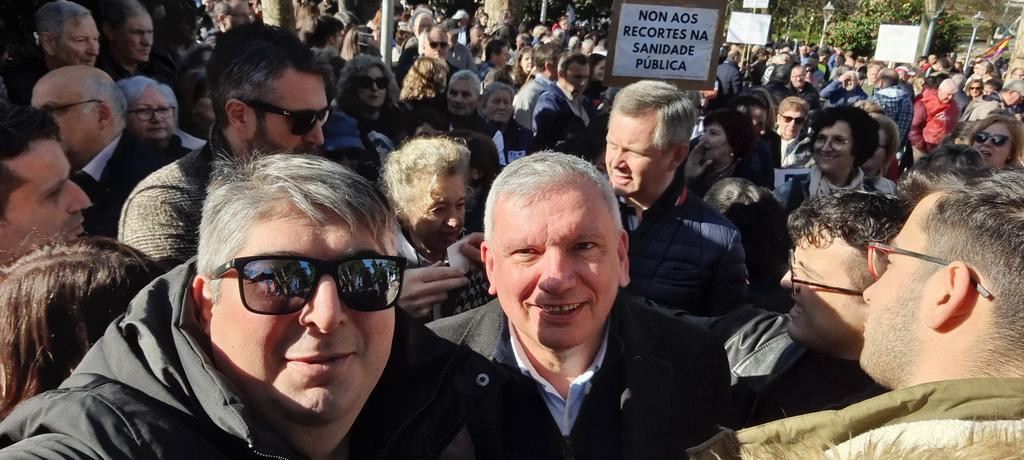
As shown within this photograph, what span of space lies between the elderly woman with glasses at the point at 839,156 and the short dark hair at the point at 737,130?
0.35 meters

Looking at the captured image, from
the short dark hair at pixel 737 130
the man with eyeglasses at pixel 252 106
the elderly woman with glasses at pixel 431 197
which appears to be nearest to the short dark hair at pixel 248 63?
the man with eyeglasses at pixel 252 106

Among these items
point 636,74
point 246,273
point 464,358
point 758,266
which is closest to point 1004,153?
point 636,74

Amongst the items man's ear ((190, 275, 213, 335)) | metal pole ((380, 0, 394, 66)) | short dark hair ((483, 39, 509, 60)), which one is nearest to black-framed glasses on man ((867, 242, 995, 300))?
man's ear ((190, 275, 213, 335))

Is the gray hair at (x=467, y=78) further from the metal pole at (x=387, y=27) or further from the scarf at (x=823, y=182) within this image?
the scarf at (x=823, y=182)

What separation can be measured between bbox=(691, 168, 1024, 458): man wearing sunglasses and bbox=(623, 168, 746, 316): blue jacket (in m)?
1.43

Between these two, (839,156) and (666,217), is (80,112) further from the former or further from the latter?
(839,156)

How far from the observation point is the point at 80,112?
3.71 m

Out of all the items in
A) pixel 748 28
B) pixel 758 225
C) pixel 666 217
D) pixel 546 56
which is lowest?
pixel 758 225

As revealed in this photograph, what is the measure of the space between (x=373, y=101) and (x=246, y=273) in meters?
4.24

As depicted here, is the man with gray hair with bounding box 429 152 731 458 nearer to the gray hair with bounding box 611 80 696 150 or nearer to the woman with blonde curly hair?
the gray hair with bounding box 611 80 696 150

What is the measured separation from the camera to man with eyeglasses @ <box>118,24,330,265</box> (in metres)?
2.76

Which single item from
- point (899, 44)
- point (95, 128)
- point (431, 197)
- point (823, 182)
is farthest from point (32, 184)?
point (899, 44)

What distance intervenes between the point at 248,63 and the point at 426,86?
12.4ft

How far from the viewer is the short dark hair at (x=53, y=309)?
1.83 m
